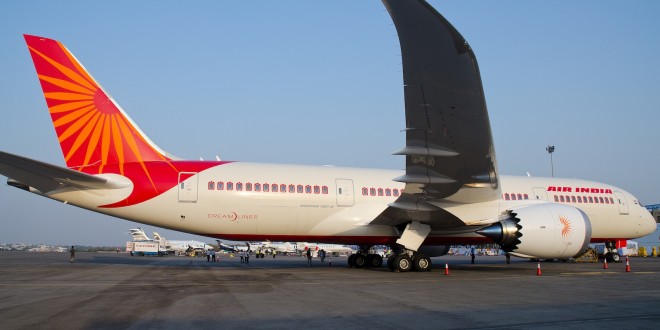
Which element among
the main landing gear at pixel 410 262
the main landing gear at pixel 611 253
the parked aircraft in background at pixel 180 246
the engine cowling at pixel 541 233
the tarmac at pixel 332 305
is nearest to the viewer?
the tarmac at pixel 332 305

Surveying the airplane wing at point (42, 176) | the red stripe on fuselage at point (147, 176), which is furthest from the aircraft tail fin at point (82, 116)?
the airplane wing at point (42, 176)

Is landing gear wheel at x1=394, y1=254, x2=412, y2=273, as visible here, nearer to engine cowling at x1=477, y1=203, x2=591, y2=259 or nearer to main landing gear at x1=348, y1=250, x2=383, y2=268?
engine cowling at x1=477, y1=203, x2=591, y2=259

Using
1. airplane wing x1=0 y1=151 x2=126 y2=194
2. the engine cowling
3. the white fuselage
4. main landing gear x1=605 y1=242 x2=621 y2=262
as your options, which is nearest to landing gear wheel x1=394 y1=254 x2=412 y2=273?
the white fuselage

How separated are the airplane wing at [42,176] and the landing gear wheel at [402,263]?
9.01 metres

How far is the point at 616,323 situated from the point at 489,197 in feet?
32.1

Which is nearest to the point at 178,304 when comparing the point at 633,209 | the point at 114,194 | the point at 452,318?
the point at 452,318

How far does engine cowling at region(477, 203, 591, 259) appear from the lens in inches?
618

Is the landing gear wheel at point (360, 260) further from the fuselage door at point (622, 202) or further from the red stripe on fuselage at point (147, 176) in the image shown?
the fuselage door at point (622, 202)

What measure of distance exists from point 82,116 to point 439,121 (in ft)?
38.1

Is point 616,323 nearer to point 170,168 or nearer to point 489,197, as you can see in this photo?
point 489,197

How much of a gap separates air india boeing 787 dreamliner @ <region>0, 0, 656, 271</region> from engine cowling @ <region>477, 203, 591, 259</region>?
33mm

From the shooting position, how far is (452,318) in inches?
285

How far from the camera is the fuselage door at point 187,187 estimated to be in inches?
674

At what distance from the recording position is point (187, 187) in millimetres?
17203
